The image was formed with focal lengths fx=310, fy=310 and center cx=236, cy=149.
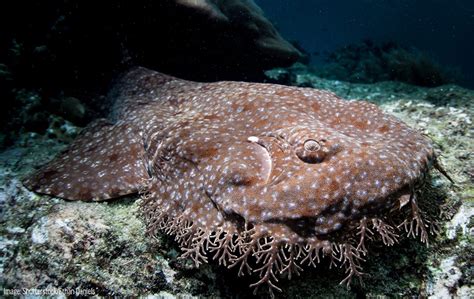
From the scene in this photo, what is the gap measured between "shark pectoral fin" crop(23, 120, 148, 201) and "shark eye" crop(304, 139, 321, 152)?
2190 mm

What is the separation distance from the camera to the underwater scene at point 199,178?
281 centimetres

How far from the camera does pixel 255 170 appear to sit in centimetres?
314

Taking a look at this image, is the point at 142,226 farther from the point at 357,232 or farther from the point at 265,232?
the point at 357,232

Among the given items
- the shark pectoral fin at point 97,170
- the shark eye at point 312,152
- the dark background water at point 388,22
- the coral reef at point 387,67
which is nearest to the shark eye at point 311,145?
the shark eye at point 312,152

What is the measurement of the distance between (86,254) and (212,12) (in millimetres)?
5824

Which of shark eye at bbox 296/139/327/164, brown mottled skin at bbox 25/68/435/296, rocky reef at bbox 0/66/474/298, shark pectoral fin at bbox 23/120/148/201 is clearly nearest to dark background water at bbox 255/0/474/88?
brown mottled skin at bbox 25/68/435/296

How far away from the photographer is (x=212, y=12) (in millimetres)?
7102

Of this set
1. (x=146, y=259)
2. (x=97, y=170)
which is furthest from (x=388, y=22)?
(x=146, y=259)

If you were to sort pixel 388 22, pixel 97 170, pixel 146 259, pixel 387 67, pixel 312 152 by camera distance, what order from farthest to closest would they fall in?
pixel 388 22, pixel 387 67, pixel 97 170, pixel 146 259, pixel 312 152

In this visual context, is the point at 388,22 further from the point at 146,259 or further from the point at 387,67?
the point at 146,259

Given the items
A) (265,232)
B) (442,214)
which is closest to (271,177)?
(265,232)

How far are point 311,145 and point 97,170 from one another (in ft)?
9.70

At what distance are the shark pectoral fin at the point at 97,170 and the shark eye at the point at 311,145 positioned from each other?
219cm

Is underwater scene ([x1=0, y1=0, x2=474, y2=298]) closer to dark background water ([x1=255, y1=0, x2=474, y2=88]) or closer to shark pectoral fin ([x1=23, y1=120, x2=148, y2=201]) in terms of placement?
shark pectoral fin ([x1=23, y1=120, x2=148, y2=201])
